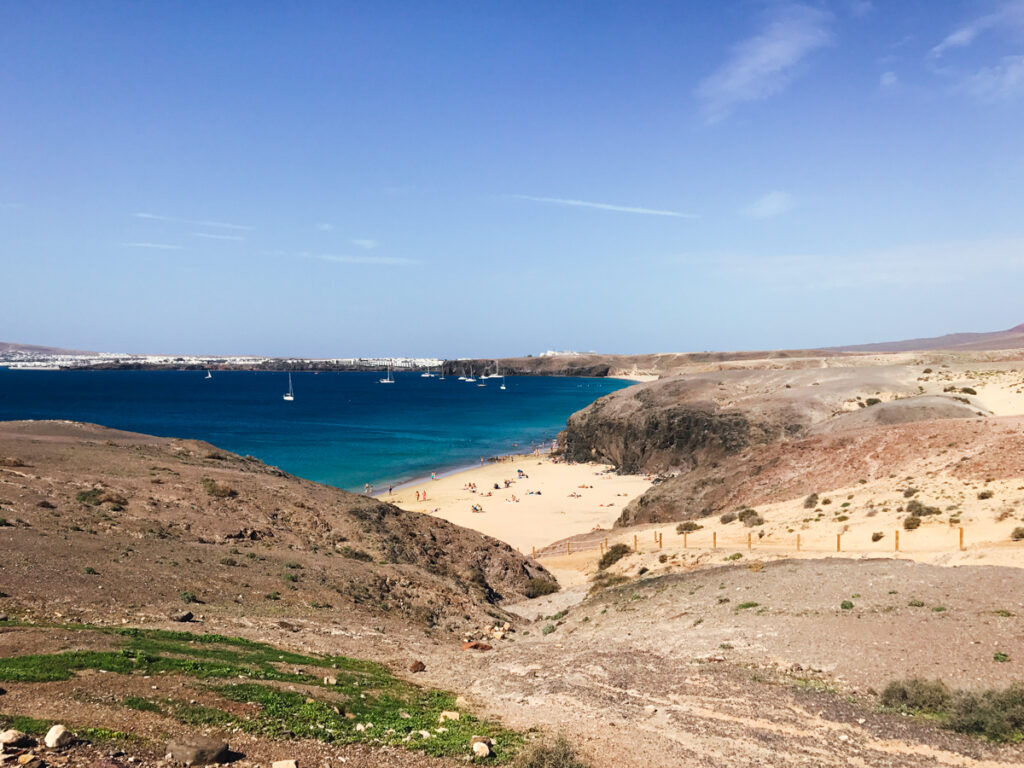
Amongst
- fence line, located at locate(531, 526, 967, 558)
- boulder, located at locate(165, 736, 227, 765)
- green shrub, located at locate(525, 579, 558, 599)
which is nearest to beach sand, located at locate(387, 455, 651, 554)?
fence line, located at locate(531, 526, 967, 558)

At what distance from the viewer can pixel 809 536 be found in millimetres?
30516

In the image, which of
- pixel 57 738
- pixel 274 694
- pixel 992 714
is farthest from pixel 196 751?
pixel 992 714

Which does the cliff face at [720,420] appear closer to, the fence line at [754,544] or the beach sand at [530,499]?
the beach sand at [530,499]

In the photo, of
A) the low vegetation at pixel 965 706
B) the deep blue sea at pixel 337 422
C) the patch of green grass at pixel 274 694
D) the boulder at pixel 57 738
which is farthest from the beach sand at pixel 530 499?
the boulder at pixel 57 738

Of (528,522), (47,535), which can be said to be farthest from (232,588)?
(528,522)

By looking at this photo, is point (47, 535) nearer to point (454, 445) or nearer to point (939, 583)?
point (939, 583)

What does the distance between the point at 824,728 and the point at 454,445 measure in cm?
8494

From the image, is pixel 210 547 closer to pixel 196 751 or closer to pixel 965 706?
pixel 196 751

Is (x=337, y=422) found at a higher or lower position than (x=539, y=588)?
lower

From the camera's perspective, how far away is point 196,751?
874cm

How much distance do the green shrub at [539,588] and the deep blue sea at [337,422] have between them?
38.3 m

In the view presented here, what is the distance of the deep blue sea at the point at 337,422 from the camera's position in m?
79.9

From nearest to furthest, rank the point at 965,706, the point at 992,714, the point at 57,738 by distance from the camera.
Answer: the point at 57,738
the point at 992,714
the point at 965,706

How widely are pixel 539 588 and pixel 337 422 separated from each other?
96.0 metres
